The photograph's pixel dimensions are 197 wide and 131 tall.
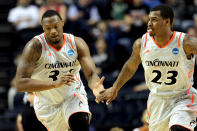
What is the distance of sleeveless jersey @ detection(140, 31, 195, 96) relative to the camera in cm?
650

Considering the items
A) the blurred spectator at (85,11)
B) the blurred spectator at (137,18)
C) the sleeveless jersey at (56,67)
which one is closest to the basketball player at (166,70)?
the sleeveless jersey at (56,67)

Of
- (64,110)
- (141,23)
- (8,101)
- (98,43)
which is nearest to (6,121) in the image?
(8,101)

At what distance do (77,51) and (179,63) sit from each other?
64.1 inches

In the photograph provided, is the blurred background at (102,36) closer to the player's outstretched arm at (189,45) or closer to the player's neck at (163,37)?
the player's neck at (163,37)

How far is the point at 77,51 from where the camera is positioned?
22.9ft

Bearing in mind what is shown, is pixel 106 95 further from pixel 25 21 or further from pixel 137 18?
pixel 25 21

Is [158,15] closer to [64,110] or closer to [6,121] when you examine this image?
[64,110]

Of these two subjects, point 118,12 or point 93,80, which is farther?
point 118,12

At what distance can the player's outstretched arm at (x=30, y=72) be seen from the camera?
6465 mm

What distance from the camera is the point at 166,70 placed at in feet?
21.5

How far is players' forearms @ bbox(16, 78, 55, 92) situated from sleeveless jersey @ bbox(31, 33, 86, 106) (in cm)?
40

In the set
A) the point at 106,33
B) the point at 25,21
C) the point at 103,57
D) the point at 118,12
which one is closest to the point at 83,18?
the point at 118,12

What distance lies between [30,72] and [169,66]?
212 centimetres

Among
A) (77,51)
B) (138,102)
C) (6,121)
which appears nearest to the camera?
(77,51)
